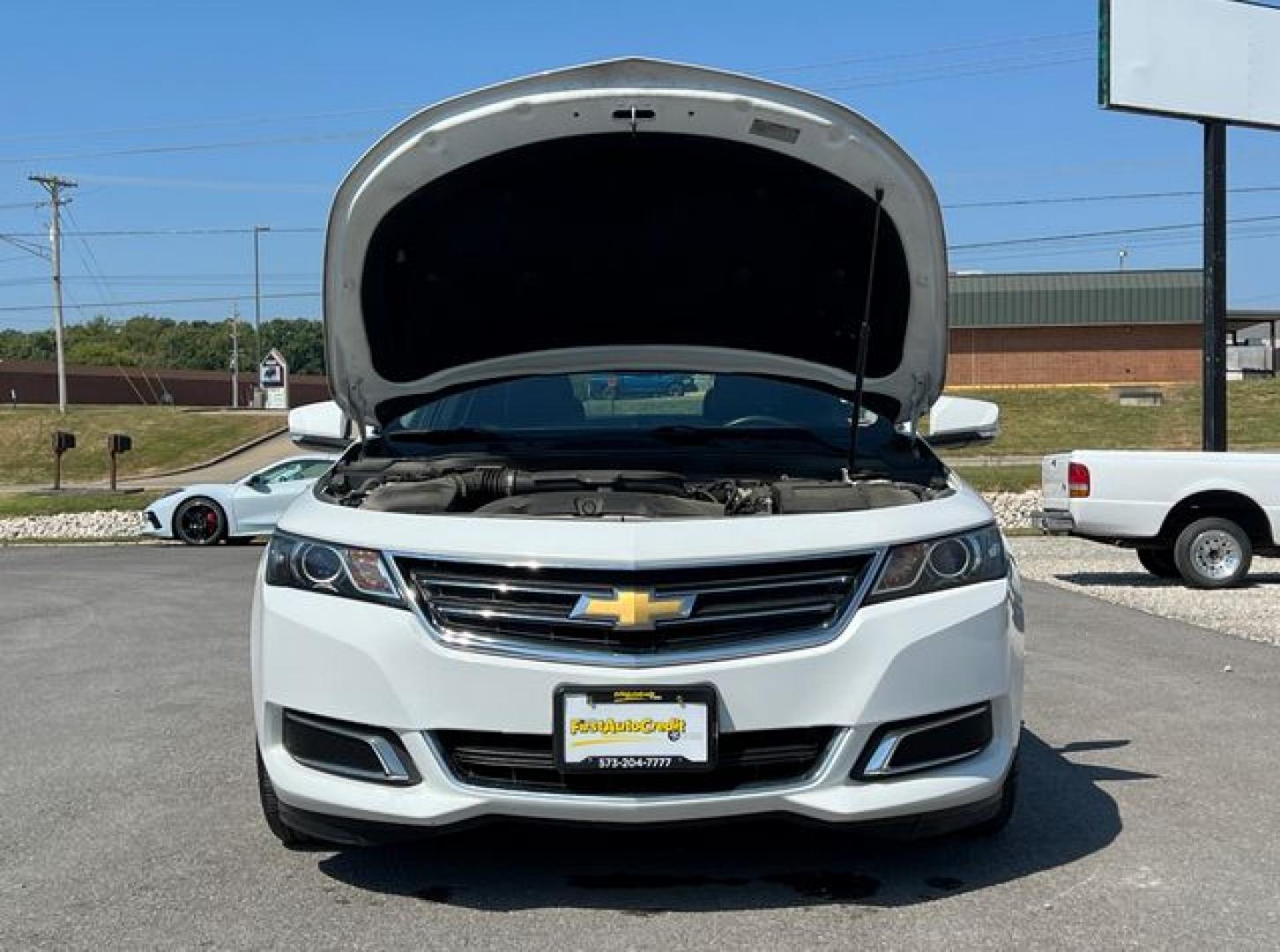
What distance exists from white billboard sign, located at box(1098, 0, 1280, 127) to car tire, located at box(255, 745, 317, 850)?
2161 centimetres

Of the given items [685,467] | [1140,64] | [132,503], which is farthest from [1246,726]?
[132,503]

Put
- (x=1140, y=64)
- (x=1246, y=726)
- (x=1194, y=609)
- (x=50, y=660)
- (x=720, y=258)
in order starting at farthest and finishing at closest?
(x=1140, y=64), (x=1194, y=609), (x=50, y=660), (x=1246, y=726), (x=720, y=258)

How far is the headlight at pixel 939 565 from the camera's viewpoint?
3.75 meters

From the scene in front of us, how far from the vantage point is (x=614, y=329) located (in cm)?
559

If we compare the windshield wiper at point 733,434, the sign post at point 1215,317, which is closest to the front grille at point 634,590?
the windshield wiper at point 733,434

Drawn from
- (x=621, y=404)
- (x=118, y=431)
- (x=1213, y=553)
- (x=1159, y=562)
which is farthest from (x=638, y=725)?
(x=118, y=431)

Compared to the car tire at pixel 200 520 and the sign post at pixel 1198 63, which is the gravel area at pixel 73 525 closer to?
the car tire at pixel 200 520

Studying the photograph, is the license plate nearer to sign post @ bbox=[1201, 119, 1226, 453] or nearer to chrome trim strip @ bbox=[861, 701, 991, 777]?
chrome trim strip @ bbox=[861, 701, 991, 777]

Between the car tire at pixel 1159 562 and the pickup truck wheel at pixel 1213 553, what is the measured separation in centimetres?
77

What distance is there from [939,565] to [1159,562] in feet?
34.9

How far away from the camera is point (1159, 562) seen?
13.6 m

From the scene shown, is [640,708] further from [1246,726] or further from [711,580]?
[1246,726]

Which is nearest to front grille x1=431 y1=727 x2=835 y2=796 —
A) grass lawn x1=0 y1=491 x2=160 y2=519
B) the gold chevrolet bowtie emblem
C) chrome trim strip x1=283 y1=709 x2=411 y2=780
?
chrome trim strip x1=283 y1=709 x2=411 y2=780

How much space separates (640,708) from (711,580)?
388 millimetres
